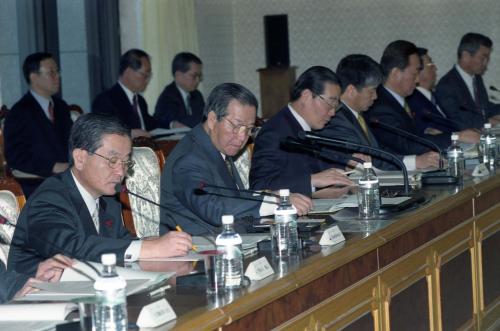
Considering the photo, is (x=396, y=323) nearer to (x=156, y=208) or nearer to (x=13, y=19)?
(x=156, y=208)

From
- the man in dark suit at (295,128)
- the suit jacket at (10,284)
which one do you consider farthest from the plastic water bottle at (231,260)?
the man in dark suit at (295,128)

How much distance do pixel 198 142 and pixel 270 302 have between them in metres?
1.41

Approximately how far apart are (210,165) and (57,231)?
95 cm

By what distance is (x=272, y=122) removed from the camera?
4750mm

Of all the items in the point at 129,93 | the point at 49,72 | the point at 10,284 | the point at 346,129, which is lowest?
the point at 10,284

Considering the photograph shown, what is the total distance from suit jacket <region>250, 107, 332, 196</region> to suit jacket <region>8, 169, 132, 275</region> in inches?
57.3

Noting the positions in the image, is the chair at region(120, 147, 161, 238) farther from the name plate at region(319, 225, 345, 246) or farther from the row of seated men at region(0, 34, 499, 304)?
the name plate at region(319, 225, 345, 246)

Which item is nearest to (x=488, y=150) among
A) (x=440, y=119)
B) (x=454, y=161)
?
(x=454, y=161)

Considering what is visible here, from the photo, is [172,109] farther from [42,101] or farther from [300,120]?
[300,120]

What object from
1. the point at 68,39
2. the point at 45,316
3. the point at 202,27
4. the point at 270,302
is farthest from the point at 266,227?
the point at 202,27

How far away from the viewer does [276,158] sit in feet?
15.3

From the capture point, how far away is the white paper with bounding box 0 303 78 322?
7.49 feet

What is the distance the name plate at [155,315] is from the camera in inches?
83.8

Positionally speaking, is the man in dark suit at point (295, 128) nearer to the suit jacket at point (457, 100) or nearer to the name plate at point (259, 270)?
the name plate at point (259, 270)
